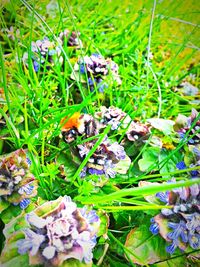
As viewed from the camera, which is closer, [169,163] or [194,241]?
[194,241]

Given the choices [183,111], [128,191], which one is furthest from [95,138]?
[183,111]

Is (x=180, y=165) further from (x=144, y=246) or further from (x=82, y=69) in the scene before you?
(x=82, y=69)

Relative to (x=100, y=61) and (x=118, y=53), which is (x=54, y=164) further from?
(x=118, y=53)

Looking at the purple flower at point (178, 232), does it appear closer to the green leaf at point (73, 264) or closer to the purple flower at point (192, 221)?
the purple flower at point (192, 221)

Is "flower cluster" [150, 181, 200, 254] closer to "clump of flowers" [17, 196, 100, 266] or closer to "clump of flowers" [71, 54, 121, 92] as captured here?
"clump of flowers" [17, 196, 100, 266]

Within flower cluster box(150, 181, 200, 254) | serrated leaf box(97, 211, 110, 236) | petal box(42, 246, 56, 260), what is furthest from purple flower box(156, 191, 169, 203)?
petal box(42, 246, 56, 260)

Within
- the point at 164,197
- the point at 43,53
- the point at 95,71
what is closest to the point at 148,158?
the point at 164,197
